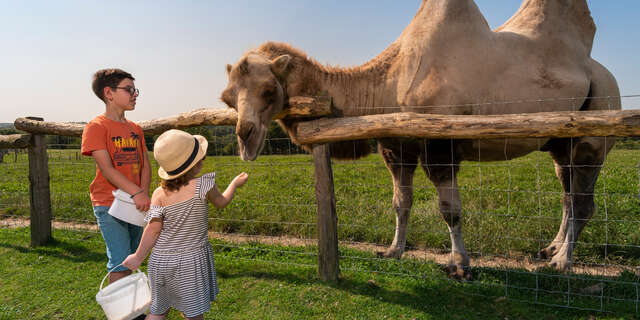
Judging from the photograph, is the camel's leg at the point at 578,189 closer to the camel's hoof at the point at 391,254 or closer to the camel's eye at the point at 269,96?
the camel's hoof at the point at 391,254

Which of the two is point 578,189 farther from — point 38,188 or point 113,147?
point 38,188

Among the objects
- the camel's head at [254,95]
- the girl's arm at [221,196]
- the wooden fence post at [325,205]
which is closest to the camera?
the girl's arm at [221,196]

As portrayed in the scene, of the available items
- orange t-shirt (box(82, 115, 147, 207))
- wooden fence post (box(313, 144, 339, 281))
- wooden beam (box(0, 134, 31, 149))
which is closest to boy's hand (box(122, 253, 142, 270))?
orange t-shirt (box(82, 115, 147, 207))

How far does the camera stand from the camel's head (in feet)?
12.1

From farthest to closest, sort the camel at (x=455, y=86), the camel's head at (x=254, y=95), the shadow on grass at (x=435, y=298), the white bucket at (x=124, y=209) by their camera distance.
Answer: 1. the camel at (x=455, y=86)
2. the camel's head at (x=254, y=95)
3. the shadow on grass at (x=435, y=298)
4. the white bucket at (x=124, y=209)

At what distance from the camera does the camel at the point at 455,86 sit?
4031mm

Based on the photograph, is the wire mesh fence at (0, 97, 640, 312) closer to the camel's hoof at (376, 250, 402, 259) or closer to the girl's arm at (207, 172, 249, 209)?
the camel's hoof at (376, 250, 402, 259)

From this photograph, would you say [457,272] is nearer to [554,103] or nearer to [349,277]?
[349,277]

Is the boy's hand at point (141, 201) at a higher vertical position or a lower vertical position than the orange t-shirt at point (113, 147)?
lower

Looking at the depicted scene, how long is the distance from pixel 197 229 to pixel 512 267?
3728 millimetres

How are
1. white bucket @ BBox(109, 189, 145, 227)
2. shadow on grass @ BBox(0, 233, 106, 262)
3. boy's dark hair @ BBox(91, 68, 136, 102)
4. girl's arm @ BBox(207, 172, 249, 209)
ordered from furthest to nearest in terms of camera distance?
shadow on grass @ BBox(0, 233, 106, 262) → boy's dark hair @ BBox(91, 68, 136, 102) → white bucket @ BBox(109, 189, 145, 227) → girl's arm @ BBox(207, 172, 249, 209)

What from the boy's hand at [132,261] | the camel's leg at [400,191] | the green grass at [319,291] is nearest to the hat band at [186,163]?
the boy's hand at [132,261]

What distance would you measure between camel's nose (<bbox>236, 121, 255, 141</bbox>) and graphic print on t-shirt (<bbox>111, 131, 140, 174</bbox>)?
35.3 inches

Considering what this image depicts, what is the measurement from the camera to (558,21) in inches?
187
